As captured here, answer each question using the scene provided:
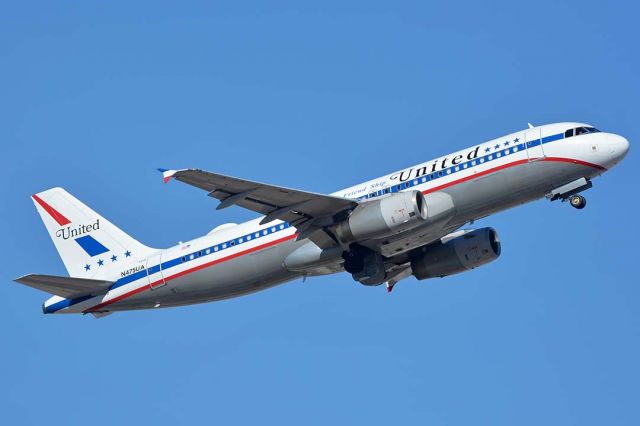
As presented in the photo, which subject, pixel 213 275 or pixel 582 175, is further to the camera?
pixel 213 275

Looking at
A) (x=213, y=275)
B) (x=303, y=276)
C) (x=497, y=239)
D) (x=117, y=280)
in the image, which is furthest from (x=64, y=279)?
(x=497, y=239)

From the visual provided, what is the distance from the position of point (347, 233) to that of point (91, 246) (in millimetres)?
14177

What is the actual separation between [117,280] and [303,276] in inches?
348

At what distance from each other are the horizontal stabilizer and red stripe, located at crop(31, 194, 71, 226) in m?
4.87

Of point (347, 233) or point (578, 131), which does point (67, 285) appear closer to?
point (347, 233)

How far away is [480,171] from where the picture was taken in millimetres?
44969

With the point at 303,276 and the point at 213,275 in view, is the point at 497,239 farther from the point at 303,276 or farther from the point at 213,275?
the point at 213,275

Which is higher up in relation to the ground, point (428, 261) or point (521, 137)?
point (521, 137)

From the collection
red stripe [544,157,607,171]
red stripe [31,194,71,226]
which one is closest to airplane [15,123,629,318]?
red stripe [544,157,607,171]

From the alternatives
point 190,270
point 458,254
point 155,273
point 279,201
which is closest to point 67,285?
point 155,273

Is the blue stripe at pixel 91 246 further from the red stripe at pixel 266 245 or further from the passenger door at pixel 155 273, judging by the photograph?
the passenger door at pixel 155 273

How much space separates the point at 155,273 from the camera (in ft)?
164

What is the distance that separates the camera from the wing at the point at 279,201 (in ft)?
136

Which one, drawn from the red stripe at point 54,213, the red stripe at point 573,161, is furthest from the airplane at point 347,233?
the red stripe at point 54,213
